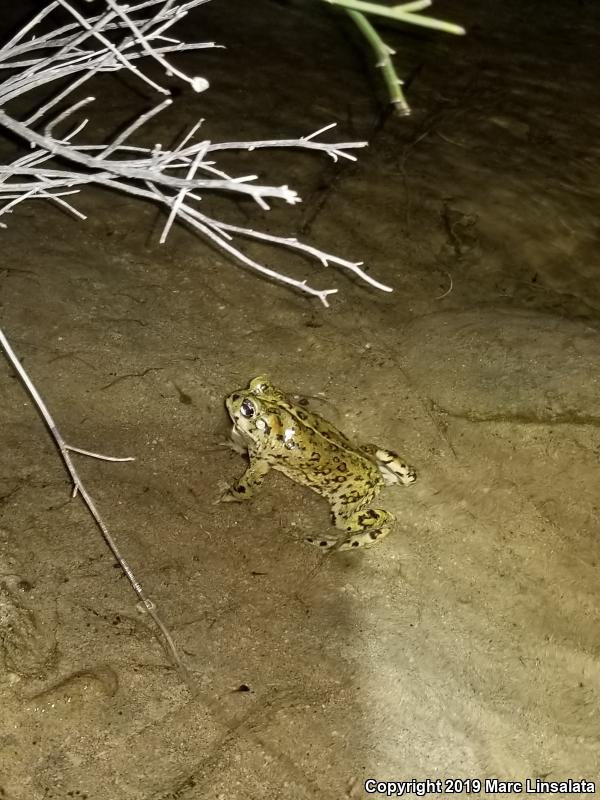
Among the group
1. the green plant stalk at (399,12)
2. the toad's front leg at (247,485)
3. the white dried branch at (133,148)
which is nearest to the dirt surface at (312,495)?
the toad's front leg at (247,485)

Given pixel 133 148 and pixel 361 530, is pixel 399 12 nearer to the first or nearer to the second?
pixel 133 148

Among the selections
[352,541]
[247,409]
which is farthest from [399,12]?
[352,541]

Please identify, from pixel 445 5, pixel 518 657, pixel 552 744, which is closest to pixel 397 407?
pixel 518 657

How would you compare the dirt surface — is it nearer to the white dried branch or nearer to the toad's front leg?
the toad's front leg

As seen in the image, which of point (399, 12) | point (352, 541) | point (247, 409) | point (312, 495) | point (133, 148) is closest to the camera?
point (399, 12)

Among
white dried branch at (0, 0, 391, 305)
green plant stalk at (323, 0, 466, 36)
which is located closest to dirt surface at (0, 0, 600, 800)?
white dried branch at (0, 0, 391, 305)

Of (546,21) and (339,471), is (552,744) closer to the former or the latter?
(339,471)
